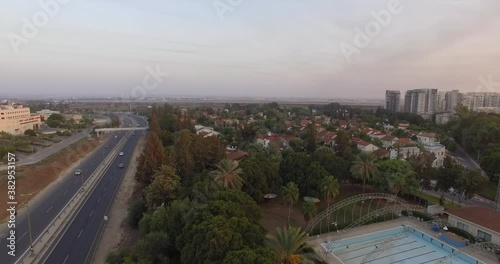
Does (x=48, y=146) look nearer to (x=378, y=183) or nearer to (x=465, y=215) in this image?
(x=378, y=183)

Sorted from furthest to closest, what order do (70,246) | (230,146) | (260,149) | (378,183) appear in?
(230,146)
(260,149)
(378,183)
(70,246)

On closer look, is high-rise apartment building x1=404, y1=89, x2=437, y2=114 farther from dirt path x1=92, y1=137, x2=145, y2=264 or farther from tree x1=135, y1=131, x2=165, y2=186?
dirt path x1=92, y1=137, x2=145, y2=264

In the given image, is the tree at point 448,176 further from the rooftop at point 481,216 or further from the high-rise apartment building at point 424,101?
the high-rise apartment building at point 424,101

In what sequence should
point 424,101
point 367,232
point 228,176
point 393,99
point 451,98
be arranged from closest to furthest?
point 367,232
point 228,176
point 424,101
point 451,98
point 393,99

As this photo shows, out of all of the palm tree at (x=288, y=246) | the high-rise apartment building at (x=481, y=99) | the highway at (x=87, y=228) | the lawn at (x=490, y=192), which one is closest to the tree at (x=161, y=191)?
the highway at (x=87, y=228)

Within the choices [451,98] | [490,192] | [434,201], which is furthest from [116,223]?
[451,98]

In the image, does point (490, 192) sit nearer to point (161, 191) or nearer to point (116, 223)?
point (161, 191)

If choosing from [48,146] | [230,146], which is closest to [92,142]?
[48,146]
